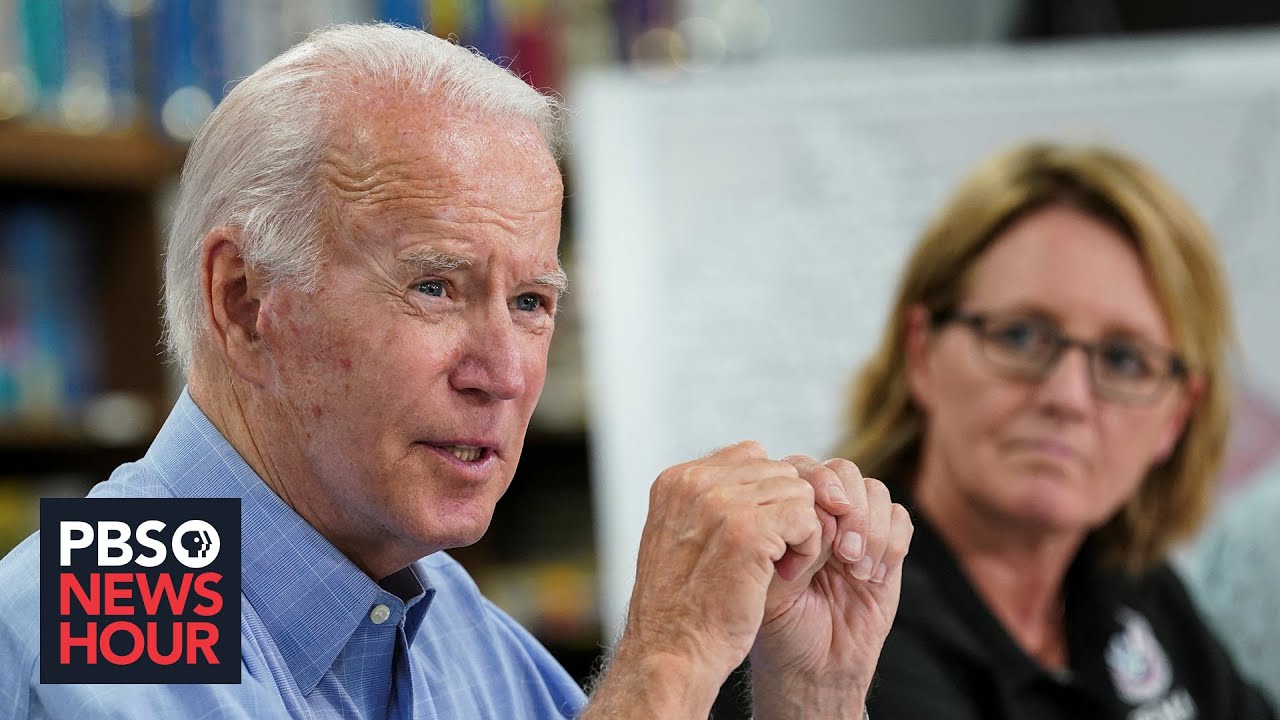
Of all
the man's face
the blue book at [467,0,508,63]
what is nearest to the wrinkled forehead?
the man's face

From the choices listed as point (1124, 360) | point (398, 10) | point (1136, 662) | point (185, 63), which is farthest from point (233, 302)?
point (398, 10)

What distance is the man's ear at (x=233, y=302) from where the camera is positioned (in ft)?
2.80

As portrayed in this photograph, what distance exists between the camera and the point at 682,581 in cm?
89

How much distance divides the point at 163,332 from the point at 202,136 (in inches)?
6.3

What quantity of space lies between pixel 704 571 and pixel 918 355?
942 mm

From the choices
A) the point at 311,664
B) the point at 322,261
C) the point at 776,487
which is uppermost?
the point at 322,261

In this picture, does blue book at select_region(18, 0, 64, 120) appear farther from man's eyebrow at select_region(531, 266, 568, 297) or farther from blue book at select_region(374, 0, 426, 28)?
man's eyebrow at select_region(531, 266, 568, 297)

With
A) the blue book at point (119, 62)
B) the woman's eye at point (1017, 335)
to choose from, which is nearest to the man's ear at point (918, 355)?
the woman's eye at point (1017, 335)

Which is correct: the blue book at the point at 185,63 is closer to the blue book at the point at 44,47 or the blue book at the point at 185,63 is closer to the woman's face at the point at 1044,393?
the blue book at the point at 44,47

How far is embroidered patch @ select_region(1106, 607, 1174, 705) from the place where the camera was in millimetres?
1746

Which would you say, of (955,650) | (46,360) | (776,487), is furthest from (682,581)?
(46,360)

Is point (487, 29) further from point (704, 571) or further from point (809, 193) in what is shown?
point (704, 571)

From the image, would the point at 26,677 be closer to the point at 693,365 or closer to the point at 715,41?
the point at 693,365

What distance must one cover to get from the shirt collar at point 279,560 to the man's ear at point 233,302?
6cm
